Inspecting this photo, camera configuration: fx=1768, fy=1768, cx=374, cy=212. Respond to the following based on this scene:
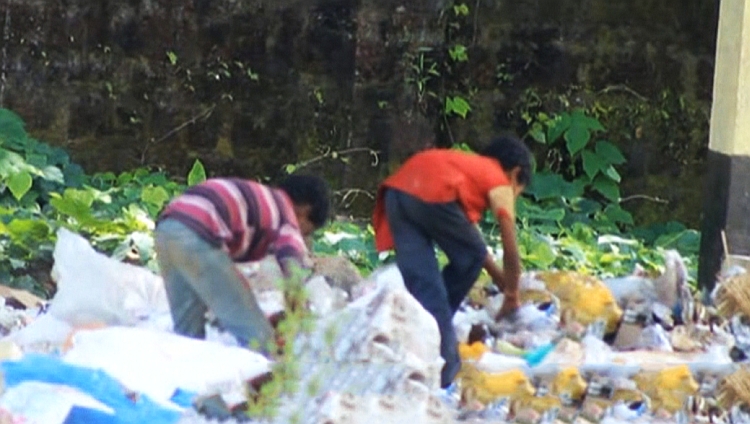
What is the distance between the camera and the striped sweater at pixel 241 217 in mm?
6023

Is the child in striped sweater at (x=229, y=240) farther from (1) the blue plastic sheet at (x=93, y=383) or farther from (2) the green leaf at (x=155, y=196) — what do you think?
(2) the green leaf at (x=155, y=196)

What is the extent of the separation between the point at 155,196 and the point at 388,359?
16.2 feet

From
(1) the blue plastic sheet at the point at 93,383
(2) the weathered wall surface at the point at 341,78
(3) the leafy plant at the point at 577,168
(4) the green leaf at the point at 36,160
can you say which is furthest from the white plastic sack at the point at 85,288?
(3) the leafy plant at the point at 577,168

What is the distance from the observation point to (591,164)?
36.7ft

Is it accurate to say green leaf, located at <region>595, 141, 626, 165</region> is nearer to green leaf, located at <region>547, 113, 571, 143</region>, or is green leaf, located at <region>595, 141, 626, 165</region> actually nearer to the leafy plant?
the leafy plant

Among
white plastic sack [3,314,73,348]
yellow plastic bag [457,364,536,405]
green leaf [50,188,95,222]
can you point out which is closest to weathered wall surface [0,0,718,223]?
green leaf [50,188,95,222]

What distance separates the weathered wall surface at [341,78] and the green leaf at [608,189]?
6.5 inches

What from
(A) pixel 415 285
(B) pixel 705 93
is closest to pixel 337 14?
(B) pixel 705 93

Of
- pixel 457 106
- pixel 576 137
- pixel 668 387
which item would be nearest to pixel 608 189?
pixel 576 137

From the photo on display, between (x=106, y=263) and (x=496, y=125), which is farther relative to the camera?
(x=496, y=125)

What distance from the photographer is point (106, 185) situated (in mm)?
10570

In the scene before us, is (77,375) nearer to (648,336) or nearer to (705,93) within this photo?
(648,336)

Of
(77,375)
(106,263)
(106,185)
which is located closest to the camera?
(77,375)

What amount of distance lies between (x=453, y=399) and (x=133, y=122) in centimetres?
576
